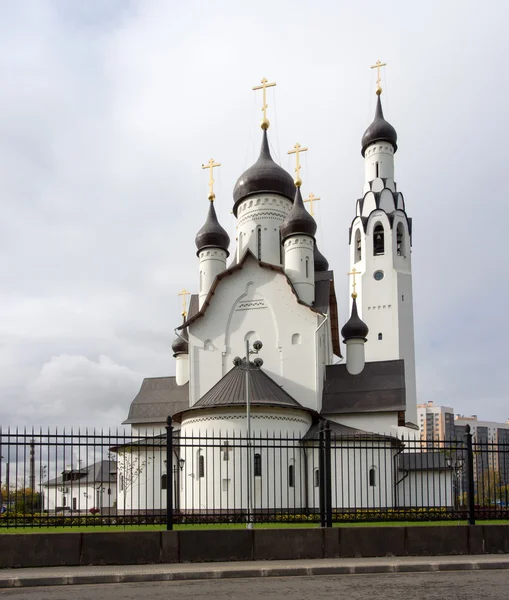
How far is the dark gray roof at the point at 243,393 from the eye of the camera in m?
28.1

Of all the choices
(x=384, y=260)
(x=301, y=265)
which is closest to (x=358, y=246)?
(x=384, y=260)

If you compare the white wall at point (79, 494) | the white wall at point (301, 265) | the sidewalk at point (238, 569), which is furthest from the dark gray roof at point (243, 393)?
the sidewalk at point (238, 569)

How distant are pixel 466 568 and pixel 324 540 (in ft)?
7.23

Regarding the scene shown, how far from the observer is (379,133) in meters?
50.2

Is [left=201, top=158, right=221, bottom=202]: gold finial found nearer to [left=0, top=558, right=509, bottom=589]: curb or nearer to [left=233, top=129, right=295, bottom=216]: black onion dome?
[left=233, top=129, right=295, bottom=216]: black onion dome

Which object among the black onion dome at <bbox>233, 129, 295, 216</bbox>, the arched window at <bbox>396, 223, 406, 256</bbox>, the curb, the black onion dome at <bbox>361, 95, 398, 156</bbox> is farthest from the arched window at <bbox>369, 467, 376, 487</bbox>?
the black onion dome at <bbox>361, 95, 398, 156</bbox>

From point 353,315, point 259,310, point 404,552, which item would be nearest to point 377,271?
point 353,315

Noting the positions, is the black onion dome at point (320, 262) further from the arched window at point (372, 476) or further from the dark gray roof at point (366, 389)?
the arched window at point (372, 476)

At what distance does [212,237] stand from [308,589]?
2947 cm

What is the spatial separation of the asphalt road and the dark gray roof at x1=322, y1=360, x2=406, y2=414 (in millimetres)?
21761

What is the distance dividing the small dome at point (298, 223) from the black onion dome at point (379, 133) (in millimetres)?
18077

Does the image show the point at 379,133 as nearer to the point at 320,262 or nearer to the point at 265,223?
the point at 320,262

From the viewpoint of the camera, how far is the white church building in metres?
27.7

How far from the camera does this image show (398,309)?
46.7 m
